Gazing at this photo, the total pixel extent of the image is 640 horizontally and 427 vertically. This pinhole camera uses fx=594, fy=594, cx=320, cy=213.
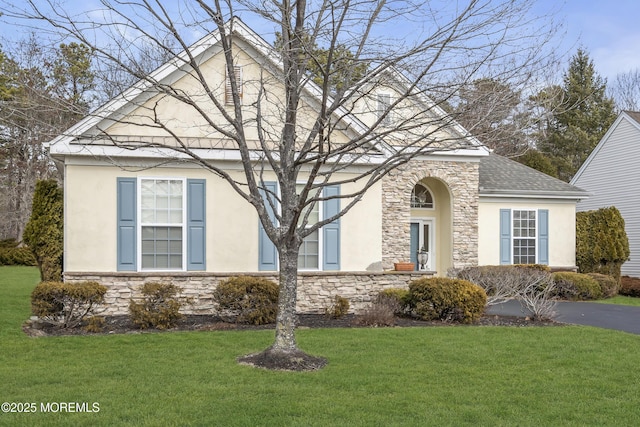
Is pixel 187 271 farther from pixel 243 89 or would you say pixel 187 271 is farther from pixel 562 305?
pixel 562 305

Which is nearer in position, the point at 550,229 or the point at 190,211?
the point at 190,211

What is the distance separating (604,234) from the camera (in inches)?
776

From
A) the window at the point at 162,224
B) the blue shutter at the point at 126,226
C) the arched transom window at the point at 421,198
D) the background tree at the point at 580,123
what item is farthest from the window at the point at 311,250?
the background tree at the point at 580,123

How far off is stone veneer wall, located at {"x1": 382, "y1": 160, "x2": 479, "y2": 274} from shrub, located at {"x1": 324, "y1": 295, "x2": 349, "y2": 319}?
228 inches

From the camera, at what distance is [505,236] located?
752 inches

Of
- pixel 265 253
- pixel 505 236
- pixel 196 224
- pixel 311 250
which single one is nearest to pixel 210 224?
pixel 196 224

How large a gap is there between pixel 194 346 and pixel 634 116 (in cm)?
2106

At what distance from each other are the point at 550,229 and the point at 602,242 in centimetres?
185

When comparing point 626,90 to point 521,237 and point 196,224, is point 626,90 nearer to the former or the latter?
point 521,237

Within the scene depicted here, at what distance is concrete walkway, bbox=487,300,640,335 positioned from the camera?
12.2m

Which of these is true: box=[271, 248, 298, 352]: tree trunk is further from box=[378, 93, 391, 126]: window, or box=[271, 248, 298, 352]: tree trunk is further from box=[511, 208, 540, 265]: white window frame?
box=[511, 208, 540, 265]: white window frame

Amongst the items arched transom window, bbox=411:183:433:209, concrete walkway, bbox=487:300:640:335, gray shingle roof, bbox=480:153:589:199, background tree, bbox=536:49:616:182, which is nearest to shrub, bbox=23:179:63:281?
concrete walkway, bbox=487:300:640:335

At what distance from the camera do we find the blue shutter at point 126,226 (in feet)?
40.3

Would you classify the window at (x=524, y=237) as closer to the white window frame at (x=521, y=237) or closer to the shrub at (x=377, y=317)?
the white window frame at (x=521, y=237)
